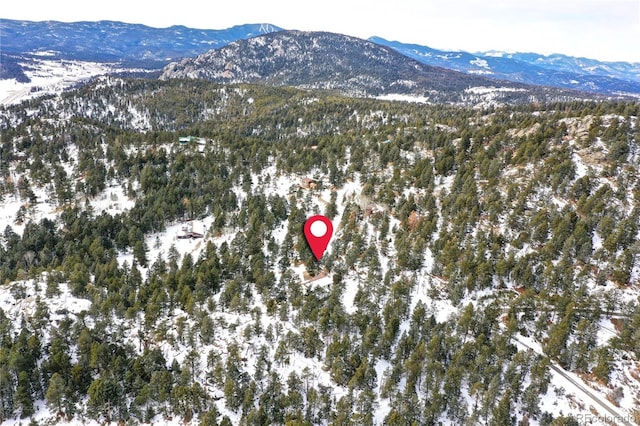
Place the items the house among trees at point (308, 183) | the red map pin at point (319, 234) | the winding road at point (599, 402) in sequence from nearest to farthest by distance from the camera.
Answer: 1. the winding road at point (599, 402)
2. the red map pin at point (319, 234)
3. the house among trees at point (308, 183)

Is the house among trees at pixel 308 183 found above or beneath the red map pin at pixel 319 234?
beneath

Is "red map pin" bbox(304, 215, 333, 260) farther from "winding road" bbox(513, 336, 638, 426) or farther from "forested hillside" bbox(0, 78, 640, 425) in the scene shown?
"winding road" bbox(513, 336, 638, 426)

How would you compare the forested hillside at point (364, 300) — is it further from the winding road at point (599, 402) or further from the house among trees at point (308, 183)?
the house among trees at point (308, 183)

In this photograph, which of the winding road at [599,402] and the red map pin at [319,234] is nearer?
the winding road at [599,402]

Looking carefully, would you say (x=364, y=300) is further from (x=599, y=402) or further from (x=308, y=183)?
(x=308, y=183)

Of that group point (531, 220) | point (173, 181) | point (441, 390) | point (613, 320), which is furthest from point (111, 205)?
point (613, 320)

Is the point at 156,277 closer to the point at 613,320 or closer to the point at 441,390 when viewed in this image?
the point at 441,390

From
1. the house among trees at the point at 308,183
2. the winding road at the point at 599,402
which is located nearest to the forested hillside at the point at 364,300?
the winding road at the point at 599,402

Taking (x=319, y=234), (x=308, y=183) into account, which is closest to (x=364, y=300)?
(x=319, y=234)
